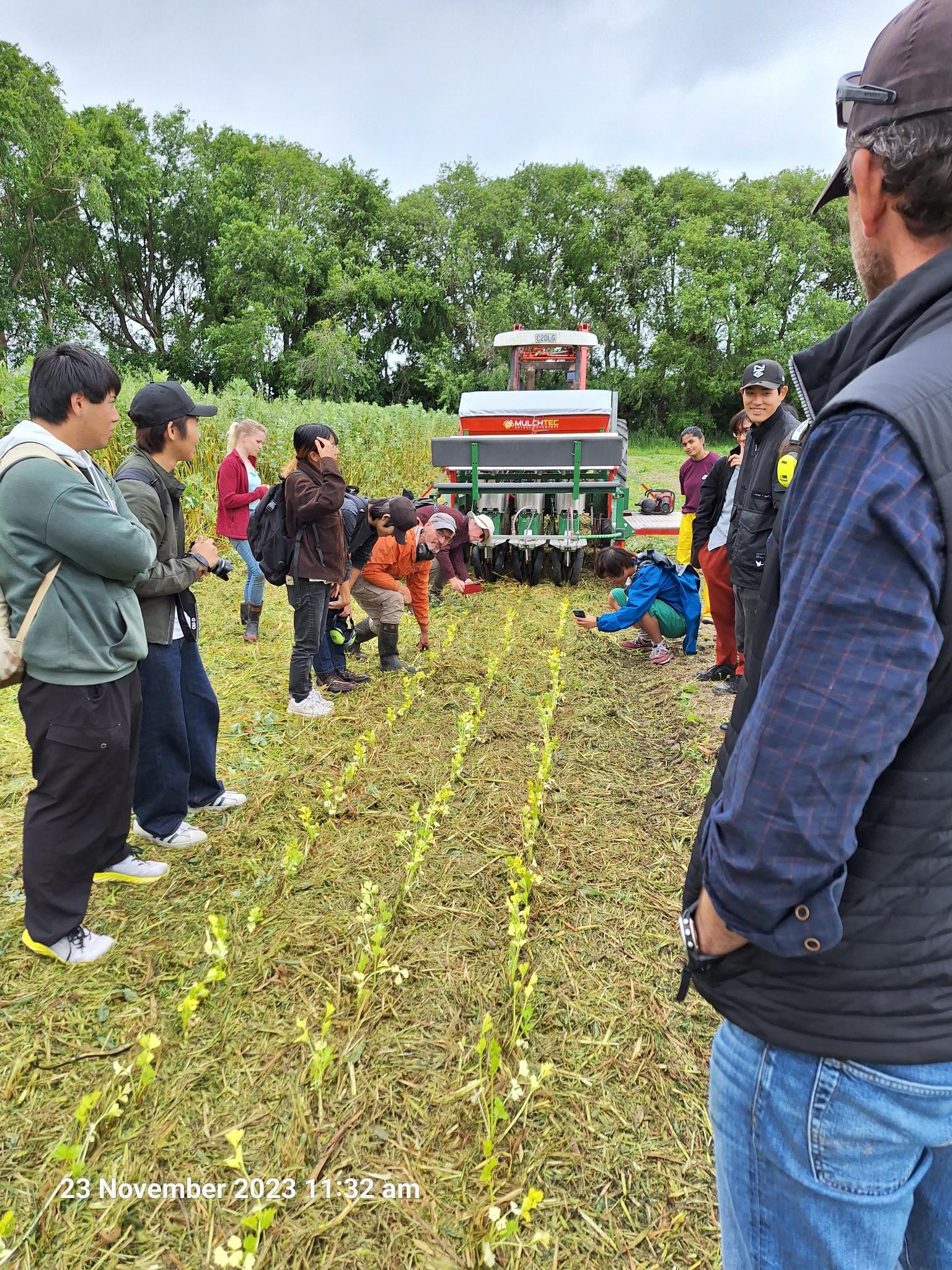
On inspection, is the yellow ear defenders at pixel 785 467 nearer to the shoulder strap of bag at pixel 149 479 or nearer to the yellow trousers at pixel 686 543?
the shoulder strap of bag at pixel 149 479

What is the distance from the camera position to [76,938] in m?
2.90

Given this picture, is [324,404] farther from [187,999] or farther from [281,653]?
[187,999]

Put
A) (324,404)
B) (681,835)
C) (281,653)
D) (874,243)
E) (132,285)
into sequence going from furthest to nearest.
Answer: (132,285), (324,404), (281,653), (681,835), (874,243)

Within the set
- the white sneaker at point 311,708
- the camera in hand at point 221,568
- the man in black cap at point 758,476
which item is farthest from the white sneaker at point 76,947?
the man in black cap at point 758,476

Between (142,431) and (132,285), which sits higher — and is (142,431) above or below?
below

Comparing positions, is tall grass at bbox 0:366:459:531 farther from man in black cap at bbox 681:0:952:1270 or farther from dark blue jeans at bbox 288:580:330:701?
man in black cap at bbox 681:0:952:1270

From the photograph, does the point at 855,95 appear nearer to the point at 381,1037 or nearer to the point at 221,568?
the point at 381,1037

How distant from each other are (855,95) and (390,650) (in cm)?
555

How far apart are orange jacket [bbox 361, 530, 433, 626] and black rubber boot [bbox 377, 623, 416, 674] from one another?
0.30 metres

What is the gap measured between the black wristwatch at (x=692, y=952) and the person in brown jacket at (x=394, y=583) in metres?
4.97

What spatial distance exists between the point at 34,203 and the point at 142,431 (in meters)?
32.3

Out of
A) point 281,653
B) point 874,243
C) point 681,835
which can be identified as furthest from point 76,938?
point 281,653

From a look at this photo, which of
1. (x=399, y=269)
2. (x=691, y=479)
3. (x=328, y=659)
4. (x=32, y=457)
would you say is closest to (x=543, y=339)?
(x=691, y=479)

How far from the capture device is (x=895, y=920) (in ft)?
2.94
